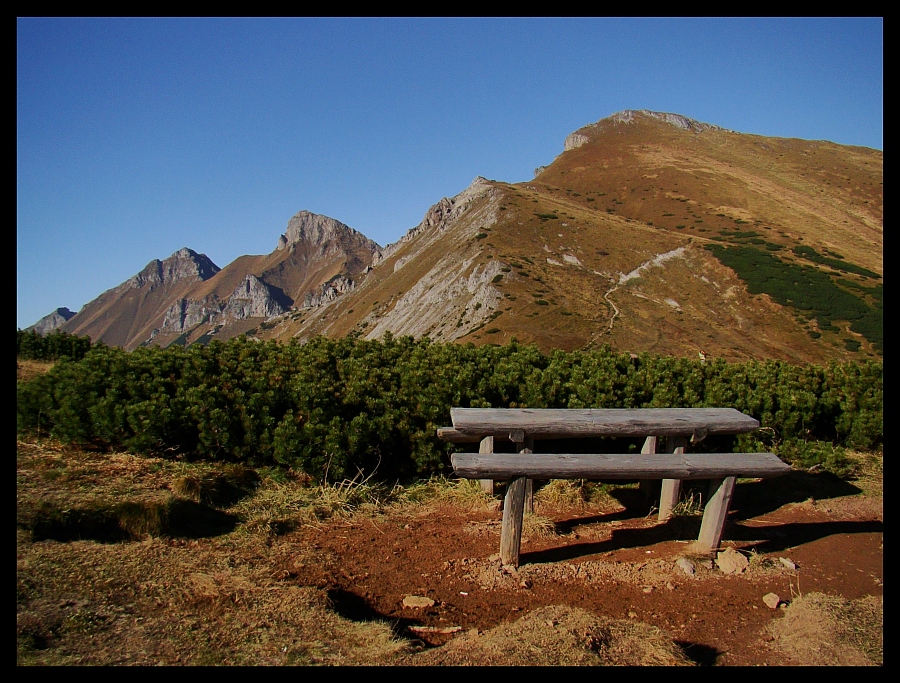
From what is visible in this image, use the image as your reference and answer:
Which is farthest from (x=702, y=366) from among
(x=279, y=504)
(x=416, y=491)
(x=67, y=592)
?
(x=67, y=592)

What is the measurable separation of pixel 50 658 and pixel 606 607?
12.6 feet

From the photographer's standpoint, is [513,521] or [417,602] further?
[513,521]

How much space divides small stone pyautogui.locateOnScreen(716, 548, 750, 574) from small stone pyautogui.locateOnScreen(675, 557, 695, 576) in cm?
31

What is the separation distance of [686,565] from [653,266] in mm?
47602

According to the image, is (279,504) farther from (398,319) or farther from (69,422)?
(398,319)

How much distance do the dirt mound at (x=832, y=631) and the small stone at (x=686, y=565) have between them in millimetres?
839

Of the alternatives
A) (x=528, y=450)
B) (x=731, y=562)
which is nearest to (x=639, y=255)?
(x=528, y=450)

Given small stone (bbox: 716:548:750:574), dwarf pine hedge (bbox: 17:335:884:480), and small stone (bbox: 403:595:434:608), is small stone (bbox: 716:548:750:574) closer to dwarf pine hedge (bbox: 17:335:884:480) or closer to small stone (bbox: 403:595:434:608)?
dwarf pine hedge (bbox: 17:335:884:480)

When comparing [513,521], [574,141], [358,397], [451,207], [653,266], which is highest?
[574,141]

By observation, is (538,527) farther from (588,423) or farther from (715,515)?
(715,515)

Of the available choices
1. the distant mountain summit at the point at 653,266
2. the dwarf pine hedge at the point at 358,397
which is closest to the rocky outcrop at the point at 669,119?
the distant mountain summit at the point at 653,266

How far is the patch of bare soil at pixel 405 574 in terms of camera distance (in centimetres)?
371

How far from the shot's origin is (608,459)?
527 centimetres

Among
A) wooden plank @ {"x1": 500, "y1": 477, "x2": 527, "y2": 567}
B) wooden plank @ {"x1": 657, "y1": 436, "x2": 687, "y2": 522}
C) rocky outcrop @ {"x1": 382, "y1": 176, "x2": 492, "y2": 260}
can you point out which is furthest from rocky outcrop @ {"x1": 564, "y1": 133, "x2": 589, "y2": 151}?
wooden plank @ {"x1": 500, "y1": 477, "x2": 527, "y2": 567}
